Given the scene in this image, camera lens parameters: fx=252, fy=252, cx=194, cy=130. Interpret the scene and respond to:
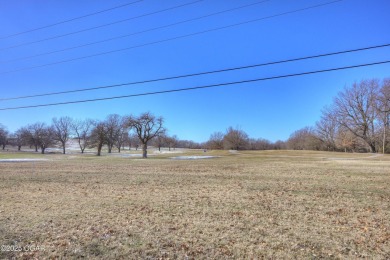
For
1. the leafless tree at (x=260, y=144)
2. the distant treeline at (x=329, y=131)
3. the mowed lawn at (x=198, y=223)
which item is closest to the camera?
the mowed lawn at (x=198, y=223)

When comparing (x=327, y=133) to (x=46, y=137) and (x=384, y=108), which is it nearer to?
(x=384, y=108)

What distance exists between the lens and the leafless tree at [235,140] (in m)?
91.8

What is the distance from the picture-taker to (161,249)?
479cm

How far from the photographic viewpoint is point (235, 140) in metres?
91.8

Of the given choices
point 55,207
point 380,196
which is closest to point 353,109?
point 380,196

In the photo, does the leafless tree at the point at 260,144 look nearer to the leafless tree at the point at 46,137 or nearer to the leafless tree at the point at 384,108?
the leafless tree at the point at 384,108

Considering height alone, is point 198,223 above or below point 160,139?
below

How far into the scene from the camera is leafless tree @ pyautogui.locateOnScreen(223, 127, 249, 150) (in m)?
91.8

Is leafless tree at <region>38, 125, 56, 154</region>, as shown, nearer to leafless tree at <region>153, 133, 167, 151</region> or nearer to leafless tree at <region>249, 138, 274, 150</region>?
leafless tree at <region>153, 133, 167, 151</region>

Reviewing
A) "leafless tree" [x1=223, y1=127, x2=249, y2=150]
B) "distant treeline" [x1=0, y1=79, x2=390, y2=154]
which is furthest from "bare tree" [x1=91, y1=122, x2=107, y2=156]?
"leafless tree" [x1=223, y1=127, x2=249, y2=150]

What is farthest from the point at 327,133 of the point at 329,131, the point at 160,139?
the point at 160,139

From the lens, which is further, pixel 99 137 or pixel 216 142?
pixel 216 142

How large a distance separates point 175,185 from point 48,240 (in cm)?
705

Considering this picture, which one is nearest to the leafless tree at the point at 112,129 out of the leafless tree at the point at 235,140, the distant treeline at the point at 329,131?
the distant treeline at the point at 329,131
